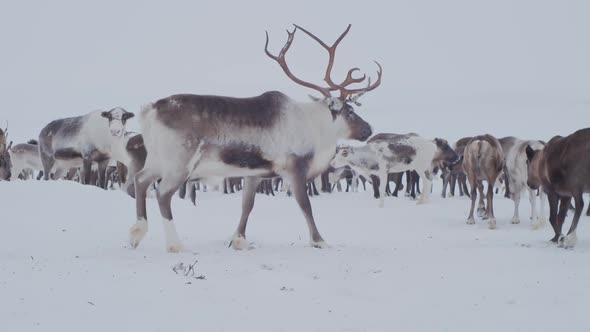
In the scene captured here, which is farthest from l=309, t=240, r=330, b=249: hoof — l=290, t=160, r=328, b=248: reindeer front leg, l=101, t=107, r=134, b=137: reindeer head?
l=101, t=107, r=134, b=137: reindeer head

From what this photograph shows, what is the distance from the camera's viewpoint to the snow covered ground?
12.6ft

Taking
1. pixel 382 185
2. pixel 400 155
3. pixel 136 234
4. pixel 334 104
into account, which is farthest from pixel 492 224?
pixel 400 155

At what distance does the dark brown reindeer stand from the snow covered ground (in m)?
0.38

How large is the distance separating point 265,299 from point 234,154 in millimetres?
2479

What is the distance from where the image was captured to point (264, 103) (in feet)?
23.2

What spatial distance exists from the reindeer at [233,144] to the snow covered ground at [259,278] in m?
0.56

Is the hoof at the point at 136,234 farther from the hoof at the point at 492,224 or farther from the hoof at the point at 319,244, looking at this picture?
the hoof at the point at 492,224

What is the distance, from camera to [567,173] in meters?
7.16

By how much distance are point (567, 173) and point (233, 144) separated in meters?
3.76

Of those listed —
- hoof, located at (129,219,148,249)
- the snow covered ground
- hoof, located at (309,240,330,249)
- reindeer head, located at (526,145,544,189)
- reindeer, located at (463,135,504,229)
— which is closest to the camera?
the snow covered ground

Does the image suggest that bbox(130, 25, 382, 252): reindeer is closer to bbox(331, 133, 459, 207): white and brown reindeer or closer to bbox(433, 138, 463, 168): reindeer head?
bbox(331, 133, 459, 207): white and brown reindeer

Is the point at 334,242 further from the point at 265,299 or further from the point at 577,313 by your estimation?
the point at 577,313

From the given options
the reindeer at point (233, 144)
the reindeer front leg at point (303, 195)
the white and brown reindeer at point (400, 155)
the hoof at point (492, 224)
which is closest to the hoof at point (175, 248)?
the reindeer at point (233, 144)

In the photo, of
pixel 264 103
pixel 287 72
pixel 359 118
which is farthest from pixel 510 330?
pixel 287 72
